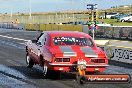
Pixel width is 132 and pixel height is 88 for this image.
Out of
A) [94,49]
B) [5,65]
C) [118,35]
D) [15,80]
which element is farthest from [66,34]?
[118,35]

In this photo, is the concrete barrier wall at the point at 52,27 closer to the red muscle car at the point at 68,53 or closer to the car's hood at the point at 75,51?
the red muscle car at the point at 68,53

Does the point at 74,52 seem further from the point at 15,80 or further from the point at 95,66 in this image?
the point at 15,80

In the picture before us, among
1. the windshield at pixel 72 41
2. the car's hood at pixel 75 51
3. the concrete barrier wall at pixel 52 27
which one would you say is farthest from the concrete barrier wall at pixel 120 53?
the concrete barrier wall at pixel 52 27

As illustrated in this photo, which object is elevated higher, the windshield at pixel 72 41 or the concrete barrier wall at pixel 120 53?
the windshield at pixel 72 41

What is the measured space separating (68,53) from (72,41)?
1115 millimetres

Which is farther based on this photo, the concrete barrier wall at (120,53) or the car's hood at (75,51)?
the concrete barrier wall at (120,53)

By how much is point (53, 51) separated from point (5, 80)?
6.07ft

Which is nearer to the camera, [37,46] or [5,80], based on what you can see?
[5,80]

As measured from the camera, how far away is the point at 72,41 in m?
13.5

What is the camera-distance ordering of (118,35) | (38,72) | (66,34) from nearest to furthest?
(66,34) < (38,72) < (118,35)

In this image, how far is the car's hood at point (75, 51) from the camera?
491 inches

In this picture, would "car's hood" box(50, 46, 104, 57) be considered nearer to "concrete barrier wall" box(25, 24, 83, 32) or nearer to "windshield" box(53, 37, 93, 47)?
"windshield" box(53, 37, 93, 47)

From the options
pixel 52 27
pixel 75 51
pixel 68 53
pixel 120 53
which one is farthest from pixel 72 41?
pixel 52 27

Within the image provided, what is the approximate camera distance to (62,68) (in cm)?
1238
